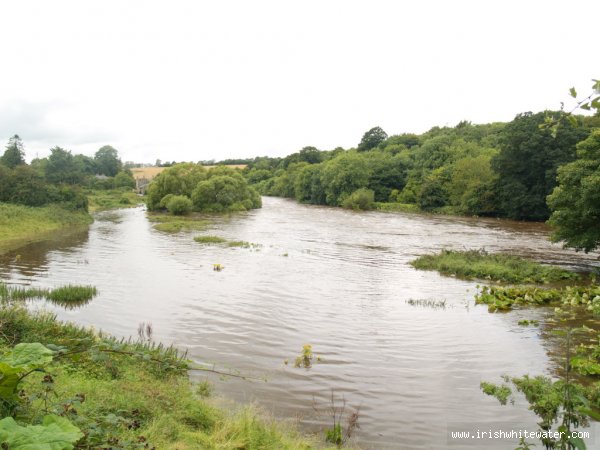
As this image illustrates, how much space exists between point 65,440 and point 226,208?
63.7 metres

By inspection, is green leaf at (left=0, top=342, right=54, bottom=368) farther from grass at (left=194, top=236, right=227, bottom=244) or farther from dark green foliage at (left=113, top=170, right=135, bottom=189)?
dark green foliage at (left=113, top=170, right=135, bottom=189)

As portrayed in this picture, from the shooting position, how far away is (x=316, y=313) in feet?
53.7

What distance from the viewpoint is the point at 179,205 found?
60.9 m

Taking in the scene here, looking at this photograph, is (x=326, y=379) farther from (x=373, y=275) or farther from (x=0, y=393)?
(x=373, y=275)

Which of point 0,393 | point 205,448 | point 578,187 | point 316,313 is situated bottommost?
point 316,313

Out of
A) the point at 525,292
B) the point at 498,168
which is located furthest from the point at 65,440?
the point at 498,168

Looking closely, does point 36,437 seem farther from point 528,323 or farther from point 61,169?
point 61,169

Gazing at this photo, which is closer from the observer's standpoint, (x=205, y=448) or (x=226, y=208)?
(x=205, y=448)

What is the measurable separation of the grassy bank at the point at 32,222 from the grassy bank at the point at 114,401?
24.8m

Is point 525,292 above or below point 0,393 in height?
below

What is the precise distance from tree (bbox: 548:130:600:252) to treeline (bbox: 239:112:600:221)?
2.03 meters

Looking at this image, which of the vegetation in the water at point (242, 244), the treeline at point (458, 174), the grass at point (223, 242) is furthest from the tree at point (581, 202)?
the grass at point (223, 242)

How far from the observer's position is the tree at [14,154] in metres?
89.5

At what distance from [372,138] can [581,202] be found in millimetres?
113566
